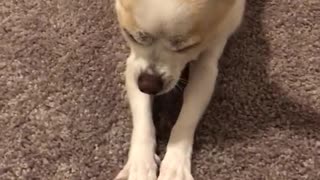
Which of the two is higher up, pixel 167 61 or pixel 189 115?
pixel 167 61

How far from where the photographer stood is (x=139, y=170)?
1.39 metres

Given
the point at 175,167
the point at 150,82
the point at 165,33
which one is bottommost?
the point at 175,167

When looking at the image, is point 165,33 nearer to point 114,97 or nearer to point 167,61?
point 167,61

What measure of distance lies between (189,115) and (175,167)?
0.41 ft

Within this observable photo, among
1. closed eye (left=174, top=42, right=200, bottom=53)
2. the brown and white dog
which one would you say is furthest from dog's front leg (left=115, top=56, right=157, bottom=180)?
closed eye (left=174, top=42, right=200, bottom=53)

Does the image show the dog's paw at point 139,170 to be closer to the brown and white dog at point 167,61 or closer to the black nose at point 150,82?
the brown and white dog at point 167,61

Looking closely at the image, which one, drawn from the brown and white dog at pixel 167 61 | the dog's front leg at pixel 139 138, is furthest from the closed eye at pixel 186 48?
the dog's front leg at pixel 139 138

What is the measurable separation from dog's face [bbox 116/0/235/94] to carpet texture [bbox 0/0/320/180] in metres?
0.12

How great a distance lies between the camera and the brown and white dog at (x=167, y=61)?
4.42 ft

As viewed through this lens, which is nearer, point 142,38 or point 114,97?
point 142,38

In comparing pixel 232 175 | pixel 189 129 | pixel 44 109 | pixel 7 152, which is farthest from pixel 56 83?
pixel 232 175

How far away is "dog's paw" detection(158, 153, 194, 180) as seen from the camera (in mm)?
1393

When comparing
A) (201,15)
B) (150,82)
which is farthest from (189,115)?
(201,15)

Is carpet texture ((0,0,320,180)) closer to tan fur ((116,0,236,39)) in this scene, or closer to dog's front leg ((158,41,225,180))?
dog's front leg ((158,41,225,180))
